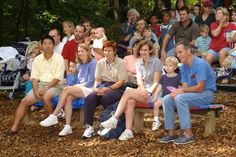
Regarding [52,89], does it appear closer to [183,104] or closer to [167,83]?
[167,83]

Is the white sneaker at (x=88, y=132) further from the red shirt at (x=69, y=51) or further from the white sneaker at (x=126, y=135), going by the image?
the red shirt at (x=69, y=51)

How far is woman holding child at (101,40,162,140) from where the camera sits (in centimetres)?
685

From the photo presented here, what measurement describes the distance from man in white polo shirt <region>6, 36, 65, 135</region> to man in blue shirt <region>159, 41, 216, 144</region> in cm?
182

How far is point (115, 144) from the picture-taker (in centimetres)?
671

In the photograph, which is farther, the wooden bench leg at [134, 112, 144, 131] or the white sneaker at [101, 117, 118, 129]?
the wooden bench leg at [134, 112, 144, 131]

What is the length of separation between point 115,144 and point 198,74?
1.33m

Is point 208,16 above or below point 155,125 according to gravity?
above

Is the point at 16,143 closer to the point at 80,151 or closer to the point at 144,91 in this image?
the point at 80,151

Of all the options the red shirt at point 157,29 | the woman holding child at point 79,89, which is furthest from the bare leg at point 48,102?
the red shirt at point 157,29

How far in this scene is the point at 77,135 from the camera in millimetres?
7324

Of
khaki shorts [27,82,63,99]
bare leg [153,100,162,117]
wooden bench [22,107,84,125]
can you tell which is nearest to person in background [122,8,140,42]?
wooden bench [22,107,84,125]

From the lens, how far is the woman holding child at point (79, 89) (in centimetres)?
731

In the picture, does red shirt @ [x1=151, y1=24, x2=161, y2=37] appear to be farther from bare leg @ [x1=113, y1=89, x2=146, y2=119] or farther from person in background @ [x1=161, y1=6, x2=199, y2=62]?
bare leg @ [x1=113, y1=89, x2=146, y2=119]

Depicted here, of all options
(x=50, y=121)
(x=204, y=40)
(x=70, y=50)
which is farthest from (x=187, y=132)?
(x=204, y=40)
